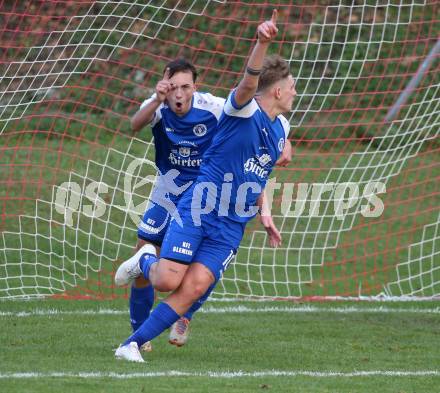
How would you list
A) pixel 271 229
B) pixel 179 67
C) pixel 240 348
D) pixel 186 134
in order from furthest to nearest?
pixel 240 348
pixel 186 134
pixel 179 67
pixel 271 229

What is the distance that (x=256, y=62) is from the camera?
579 cm

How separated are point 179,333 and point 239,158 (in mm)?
1308

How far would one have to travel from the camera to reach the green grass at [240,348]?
585 centimetres

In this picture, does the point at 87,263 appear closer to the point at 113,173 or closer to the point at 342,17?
the point at 113,173

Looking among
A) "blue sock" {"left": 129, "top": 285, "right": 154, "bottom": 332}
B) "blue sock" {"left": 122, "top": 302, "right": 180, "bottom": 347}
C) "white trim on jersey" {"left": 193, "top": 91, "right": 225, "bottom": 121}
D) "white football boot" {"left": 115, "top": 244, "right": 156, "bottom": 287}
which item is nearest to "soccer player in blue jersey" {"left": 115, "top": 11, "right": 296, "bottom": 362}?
"blue sock" {"left": 122, "top": 302, "right": 180, "bottom": 347}

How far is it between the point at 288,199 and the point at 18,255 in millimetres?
3064

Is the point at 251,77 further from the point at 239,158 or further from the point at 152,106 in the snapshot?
the point at 152,106

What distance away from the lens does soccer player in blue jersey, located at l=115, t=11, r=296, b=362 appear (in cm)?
624

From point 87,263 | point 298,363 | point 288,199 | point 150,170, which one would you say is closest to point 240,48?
point 150,170

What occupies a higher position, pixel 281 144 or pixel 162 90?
pixel 162 90

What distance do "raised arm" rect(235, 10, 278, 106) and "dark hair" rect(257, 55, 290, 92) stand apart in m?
0.30

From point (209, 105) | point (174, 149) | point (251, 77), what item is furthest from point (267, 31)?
point (174, 149)

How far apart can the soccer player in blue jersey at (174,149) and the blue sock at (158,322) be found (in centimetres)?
61

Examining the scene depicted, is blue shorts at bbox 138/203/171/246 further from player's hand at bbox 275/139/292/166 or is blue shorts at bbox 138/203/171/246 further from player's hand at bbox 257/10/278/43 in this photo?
player's hand at bbox 257/10/278/43
